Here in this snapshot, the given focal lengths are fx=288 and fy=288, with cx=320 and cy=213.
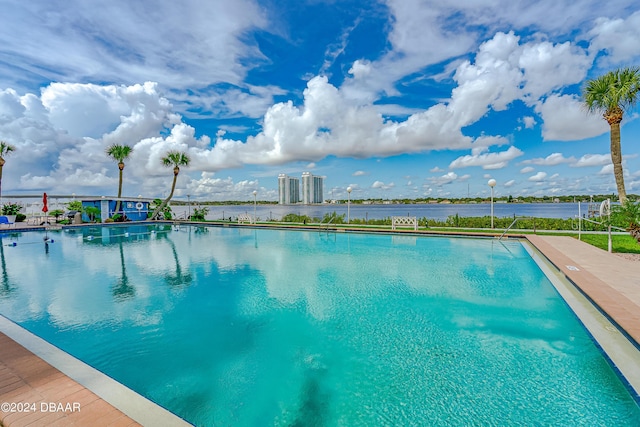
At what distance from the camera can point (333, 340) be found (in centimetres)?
430

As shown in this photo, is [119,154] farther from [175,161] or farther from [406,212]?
[406,212]

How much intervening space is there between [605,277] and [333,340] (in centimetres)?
627

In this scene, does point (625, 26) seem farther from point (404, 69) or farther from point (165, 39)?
point (165, 39)

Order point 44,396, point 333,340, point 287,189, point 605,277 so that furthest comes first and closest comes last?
point 287,189 → point 605,277 → point 333,340 → point 44,396

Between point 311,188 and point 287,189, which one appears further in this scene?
point 311,188

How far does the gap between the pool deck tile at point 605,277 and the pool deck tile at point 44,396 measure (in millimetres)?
5667

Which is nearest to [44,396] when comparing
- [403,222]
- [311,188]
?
[403,222]

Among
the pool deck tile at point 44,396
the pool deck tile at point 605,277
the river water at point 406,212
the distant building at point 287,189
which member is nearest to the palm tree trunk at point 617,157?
the river water at point 406,212

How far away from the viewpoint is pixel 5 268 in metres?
9.05

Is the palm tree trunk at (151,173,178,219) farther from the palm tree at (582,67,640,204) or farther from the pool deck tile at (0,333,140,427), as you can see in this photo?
the palm tree at (582,67,640,204)

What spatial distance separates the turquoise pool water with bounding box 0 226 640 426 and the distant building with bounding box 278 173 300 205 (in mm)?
58996

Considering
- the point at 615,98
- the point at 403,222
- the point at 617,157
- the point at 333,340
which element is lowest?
the point at 333,340

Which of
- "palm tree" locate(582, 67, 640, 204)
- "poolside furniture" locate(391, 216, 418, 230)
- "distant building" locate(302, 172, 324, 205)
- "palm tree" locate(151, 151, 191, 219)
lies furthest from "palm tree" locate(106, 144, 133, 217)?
"distant building" locate(302, 172, 324, 205)

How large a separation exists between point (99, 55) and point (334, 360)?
59.1 feet
